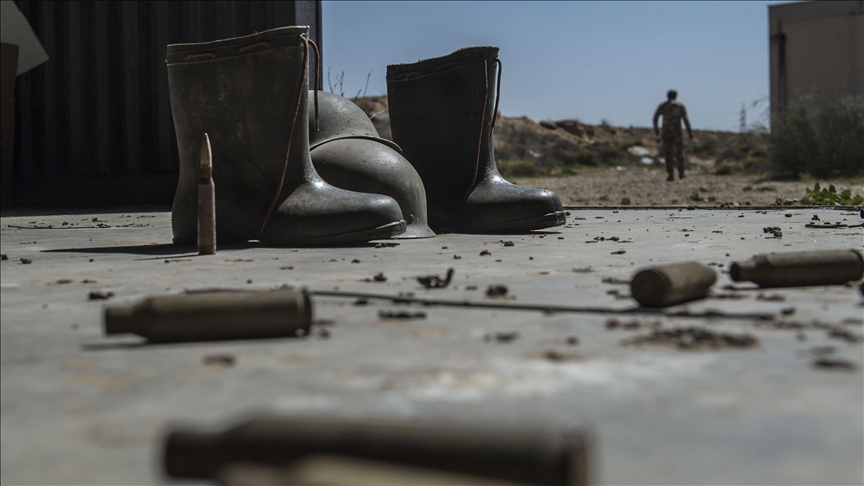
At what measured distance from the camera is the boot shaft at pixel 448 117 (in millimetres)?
6566

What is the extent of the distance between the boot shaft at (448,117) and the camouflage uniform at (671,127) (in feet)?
37.3

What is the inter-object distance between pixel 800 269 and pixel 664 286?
0.70 metres

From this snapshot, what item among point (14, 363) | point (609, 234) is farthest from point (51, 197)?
point (14, 363)

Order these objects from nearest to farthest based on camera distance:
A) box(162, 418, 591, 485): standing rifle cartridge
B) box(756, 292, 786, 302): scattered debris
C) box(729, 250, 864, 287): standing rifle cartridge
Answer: box(162, 418, 591, 485): standing rifle cartridge
box(756, 292, 786, 302): scattered debris
box(729, 250, 864, 287): standing rifle cartridge

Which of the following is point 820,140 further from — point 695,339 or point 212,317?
point 212,317

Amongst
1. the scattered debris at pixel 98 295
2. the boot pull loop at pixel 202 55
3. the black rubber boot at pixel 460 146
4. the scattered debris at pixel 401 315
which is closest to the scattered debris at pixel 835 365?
the scattered debris at pixel 401 315

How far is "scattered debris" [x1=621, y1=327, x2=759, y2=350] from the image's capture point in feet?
6.78

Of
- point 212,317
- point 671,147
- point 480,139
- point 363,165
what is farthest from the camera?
point 671,147

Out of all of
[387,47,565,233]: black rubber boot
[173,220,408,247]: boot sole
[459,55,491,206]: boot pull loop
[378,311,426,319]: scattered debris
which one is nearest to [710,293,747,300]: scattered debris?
[378,311,426,319]: scattered debris

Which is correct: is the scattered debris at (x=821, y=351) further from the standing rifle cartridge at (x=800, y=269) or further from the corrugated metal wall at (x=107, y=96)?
the corrugated metal wall at (x=107, y=96)

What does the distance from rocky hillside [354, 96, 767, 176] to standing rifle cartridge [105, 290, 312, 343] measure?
79.2 feet

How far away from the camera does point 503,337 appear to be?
2170 millimetres

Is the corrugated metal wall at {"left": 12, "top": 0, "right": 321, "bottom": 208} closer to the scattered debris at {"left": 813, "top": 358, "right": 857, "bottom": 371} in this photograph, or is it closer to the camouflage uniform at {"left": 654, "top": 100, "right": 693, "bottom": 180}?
the camouflage uniform at {"left": 654, "top": 100, "right": 693, "bottom": 180}

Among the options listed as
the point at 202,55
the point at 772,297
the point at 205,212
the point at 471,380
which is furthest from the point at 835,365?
the point at 202,55
